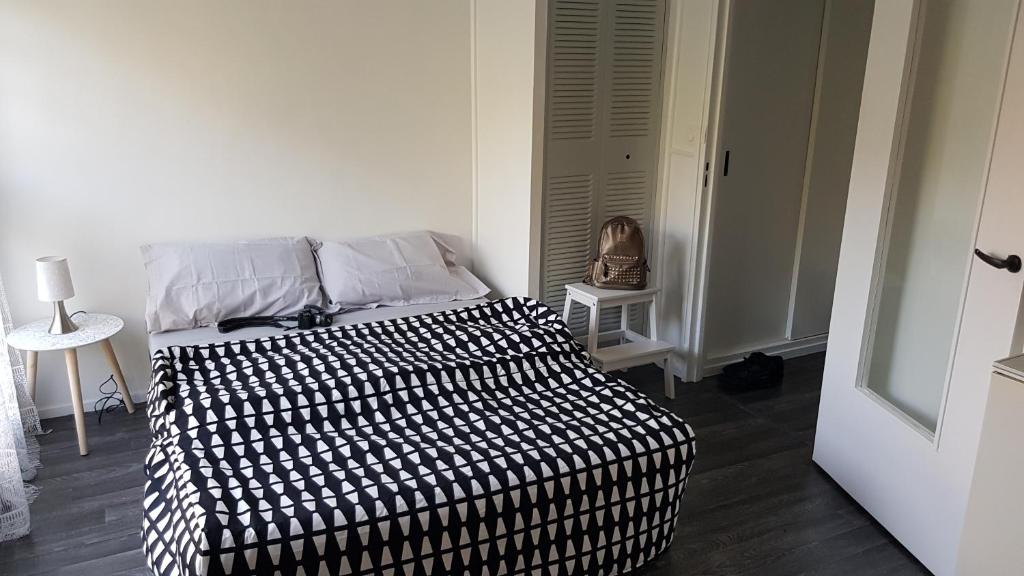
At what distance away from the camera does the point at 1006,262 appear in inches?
79.8

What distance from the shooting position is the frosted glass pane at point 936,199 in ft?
7.20

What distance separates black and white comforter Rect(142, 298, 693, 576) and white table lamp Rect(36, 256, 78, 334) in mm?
551

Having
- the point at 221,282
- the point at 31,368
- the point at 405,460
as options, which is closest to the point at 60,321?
the point at 31,368

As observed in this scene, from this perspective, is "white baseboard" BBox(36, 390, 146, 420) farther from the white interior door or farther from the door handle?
the door handle

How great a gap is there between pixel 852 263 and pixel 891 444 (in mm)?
594

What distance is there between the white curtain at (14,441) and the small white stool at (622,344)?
79.8 inches

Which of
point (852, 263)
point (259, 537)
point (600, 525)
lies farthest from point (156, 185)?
point (852, 263)

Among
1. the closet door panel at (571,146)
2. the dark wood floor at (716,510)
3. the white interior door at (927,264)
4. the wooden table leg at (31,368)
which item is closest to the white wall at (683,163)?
the closet door panel at (571,146)

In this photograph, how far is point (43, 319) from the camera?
118 inches

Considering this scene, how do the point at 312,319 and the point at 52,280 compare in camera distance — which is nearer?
the point at 52,280

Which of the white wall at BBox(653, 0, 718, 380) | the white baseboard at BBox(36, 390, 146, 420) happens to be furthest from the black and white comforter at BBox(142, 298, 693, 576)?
the white wall at BBox(653, 0, 718, 380)

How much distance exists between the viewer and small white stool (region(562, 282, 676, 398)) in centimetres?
317

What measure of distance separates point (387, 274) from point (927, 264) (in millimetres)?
1982

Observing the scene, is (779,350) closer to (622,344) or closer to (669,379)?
(669,379)
